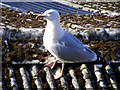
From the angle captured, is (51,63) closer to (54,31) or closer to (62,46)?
(62,46)

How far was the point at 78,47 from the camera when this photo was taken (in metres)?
4.32

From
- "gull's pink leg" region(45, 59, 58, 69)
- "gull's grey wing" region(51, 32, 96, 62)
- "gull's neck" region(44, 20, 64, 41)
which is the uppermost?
"gull's neck" region(44, 20, 64, 41)

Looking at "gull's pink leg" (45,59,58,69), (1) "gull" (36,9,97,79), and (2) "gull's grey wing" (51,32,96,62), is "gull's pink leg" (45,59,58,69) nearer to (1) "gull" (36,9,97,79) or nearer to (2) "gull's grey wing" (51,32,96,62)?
(1) "gull" (36,9,97,79)

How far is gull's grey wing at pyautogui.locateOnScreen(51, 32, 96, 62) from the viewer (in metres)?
4.31

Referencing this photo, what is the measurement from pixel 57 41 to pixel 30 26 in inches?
57.5

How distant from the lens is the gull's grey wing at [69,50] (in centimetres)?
431

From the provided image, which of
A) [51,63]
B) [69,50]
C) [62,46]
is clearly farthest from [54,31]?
[51,63]

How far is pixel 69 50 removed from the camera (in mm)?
4309

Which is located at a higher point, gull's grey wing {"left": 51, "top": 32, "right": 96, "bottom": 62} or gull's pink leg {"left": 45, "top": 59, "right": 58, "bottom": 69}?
gull's grey wing {"left": 51, "top": 32, "right": 96, "bottom": 62}

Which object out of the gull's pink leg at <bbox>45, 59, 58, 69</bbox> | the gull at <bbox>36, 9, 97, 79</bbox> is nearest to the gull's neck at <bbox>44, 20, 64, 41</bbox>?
the gull at <bbox>36, 9, 97, 79</bbox>

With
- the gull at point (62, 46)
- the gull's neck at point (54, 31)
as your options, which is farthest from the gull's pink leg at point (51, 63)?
the gull's neck at point (54, 31)

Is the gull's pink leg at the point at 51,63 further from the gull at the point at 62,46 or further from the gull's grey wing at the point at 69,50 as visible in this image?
the gull's grey wing at the point at 69,50

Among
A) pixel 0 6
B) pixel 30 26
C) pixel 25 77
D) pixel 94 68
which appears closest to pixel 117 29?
pixel 94 68

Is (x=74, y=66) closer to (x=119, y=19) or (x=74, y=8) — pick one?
(x=119, y=19)
